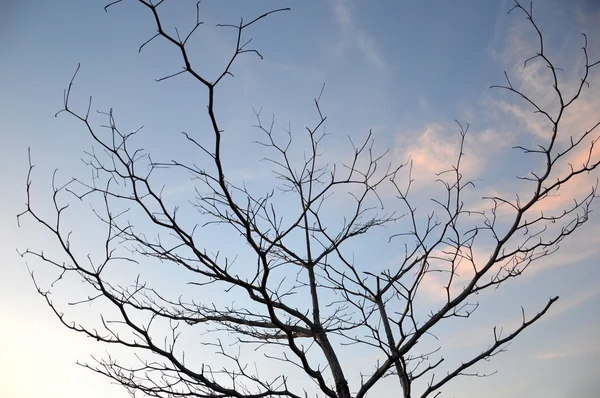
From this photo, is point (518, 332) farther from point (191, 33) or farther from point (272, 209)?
point (191, 33)

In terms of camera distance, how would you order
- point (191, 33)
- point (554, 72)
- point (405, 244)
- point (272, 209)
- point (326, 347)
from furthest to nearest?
1. point (326, 347)
2. point (405, 244)
3. point (272, 209)
4. point (554, 72)
5. point (191, 33)

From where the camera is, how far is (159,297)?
150 inches

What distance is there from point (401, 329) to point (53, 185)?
7.07 ft

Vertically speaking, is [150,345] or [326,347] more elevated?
[326,347]

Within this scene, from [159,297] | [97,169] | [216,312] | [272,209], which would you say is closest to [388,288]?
[272,209]

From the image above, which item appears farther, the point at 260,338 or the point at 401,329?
the point at 260,338

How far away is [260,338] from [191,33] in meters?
3.09

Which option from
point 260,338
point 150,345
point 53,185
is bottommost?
point 150,345

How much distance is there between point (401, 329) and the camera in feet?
8.78

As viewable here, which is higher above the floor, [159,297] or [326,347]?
[159,297]

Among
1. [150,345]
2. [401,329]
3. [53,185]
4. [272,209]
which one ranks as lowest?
[150,345]

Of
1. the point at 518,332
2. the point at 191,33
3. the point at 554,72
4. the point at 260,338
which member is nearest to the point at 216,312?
the point at 260,338

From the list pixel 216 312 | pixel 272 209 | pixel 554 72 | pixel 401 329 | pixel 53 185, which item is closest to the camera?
pixel 53 185

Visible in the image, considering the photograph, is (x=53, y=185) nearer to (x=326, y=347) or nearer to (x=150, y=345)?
(x=150, y=345)
